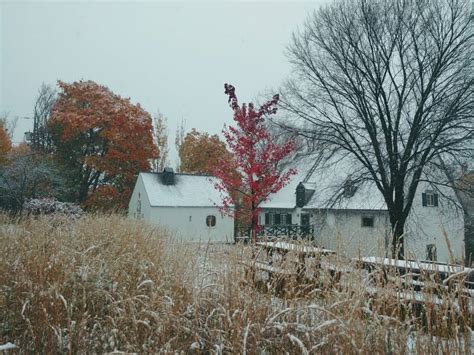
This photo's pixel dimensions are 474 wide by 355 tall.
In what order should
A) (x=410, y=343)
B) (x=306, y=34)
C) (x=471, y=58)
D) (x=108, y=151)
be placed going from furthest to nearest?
(x=108, y=151)
(x=306, y=34)
(x=471, y=58)
(x=410, y=343)

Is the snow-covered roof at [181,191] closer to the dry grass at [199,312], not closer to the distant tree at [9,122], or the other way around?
the distant tree at [9,122]

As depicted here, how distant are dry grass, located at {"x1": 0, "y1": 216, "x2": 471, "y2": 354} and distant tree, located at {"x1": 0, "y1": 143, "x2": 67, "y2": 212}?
17164 millimetres

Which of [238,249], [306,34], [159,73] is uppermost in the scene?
[159,73]

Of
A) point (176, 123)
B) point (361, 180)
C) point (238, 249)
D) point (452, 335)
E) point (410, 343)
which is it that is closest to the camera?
point (452, 335)

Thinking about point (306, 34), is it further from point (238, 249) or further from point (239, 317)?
point (239, 317)

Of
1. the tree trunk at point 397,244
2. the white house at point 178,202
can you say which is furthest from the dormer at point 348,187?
the white house at point 178,202

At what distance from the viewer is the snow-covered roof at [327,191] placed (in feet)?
48.4

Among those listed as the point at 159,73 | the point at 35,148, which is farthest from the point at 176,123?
the point at 35,148

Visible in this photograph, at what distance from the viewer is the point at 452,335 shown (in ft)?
6.79

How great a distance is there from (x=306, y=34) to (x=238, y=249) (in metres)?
13.1

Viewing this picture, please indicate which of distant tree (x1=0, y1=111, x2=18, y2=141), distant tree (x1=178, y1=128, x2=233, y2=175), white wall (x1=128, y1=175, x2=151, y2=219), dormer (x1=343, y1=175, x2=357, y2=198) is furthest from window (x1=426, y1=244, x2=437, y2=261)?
distant tree (x1=0, y1=111, x2=18, y2=141)

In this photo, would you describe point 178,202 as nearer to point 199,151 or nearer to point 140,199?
point 140,199

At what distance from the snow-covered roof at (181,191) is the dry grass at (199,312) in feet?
62.3

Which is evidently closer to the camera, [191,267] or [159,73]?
[191,267]
